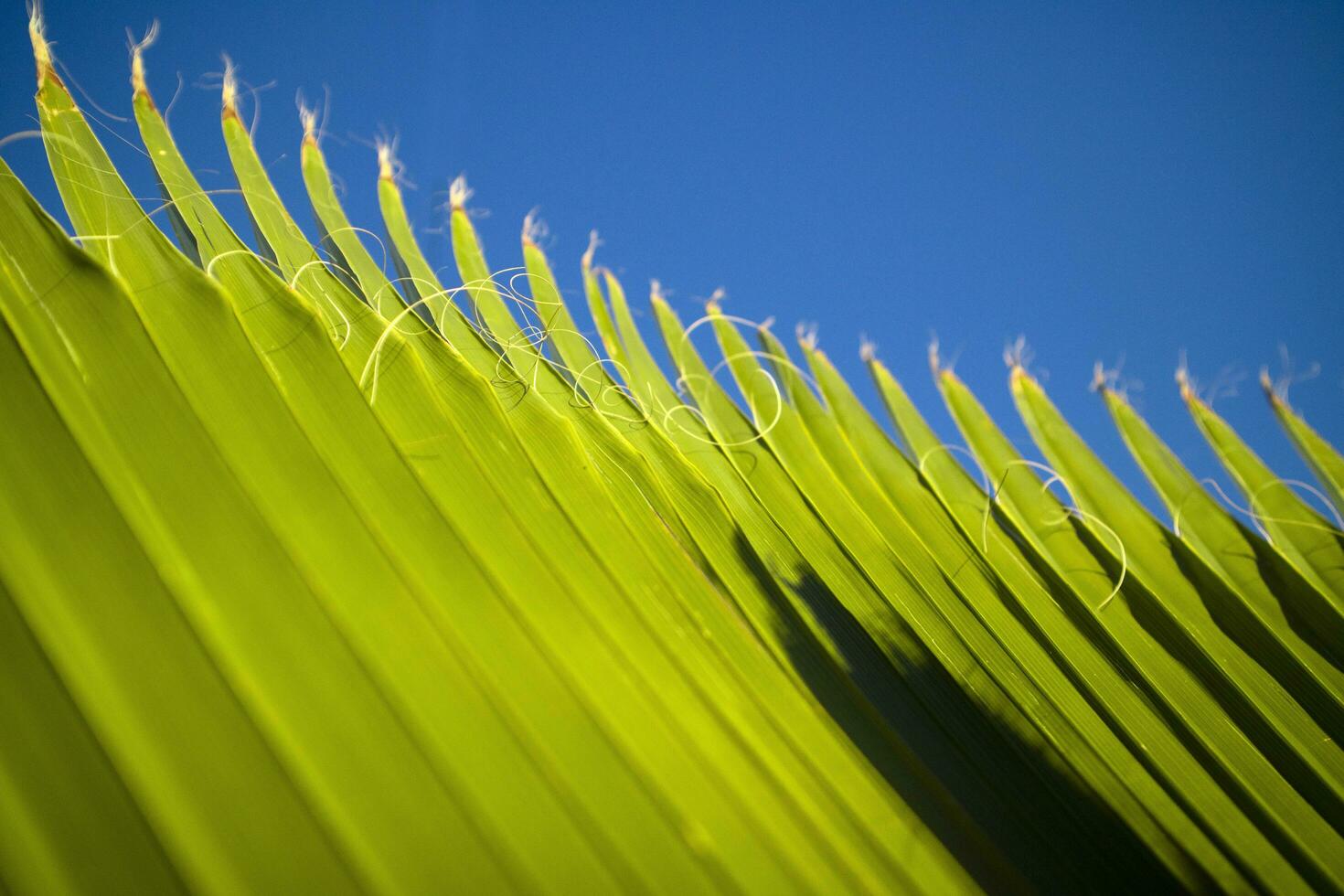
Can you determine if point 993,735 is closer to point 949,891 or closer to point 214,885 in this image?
point 949,891

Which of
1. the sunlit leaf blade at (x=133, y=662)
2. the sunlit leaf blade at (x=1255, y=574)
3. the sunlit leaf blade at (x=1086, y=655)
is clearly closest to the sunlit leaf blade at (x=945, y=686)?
the sunlit leaf blade at (x=1086, y=655)

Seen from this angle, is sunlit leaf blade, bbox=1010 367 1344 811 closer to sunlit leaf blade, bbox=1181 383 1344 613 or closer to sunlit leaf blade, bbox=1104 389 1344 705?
sunlit leaf blade, bbox=1104 389 1344 705

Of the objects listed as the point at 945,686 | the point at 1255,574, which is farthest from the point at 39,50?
the point at 1255,574

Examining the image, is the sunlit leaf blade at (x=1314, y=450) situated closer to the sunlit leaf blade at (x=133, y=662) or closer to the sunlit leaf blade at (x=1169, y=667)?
the sunlit leaf blade at (x=1169, y=667)

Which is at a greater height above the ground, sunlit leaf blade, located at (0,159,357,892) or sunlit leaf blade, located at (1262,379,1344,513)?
sunlit leaf blade, located at (0,159,357,892)

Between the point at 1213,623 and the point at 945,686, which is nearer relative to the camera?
the point at 945,686

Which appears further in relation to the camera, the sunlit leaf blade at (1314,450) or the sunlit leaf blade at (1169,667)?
the sunlit leaf blade at (1314,450)

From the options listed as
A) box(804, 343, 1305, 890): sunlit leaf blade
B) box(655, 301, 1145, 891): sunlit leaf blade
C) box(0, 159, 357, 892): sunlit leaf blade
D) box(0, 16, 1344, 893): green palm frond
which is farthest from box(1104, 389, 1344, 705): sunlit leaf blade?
box(0, 159, 357, 892): sunlit leaf blade

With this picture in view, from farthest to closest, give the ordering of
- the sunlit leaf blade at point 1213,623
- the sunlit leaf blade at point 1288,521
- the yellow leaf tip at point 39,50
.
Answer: the sunlit leaf blade at point 1288,521 → the sunlit leaf blade at point 1213,623 → the yellow leaf tip at point 39,50

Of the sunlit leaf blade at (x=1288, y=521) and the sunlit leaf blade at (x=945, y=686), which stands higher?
the sunlit leaf blade at (x=945, y=686)

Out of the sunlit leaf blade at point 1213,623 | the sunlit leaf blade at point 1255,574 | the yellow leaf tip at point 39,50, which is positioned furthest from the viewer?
the sunlit leaf blade at point 1255,574

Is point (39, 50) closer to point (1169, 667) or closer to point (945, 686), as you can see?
point (945, 686)

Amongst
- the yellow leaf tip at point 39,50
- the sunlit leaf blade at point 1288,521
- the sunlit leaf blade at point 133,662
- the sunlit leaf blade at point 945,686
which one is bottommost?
the sunlit leaf blade at point 1288,521
